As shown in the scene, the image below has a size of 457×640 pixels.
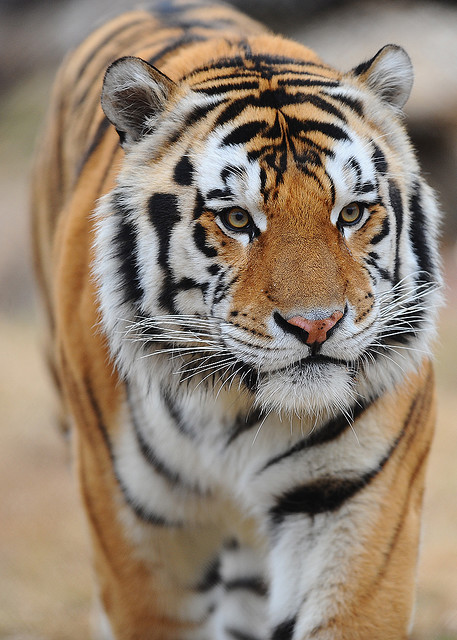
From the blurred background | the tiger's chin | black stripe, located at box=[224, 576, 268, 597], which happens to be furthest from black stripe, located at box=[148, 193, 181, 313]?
black stripe, located at box=[224, 576, 268, 597]

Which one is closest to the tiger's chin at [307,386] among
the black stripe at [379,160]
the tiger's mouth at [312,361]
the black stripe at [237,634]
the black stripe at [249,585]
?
the tiger's mouth at [312,361]

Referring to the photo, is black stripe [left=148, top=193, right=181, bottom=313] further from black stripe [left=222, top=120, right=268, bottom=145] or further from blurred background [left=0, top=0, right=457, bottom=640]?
blurred background [left=0, top=0, right=457, bottom=640]

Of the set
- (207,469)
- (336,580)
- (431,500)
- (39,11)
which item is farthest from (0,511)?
(39,11)

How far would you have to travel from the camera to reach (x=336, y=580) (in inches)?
69.8

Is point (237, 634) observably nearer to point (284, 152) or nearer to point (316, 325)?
point (316, 325)

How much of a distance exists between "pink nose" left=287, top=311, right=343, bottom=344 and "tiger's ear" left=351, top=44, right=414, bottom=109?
1.93 feet

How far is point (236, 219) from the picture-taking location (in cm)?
161

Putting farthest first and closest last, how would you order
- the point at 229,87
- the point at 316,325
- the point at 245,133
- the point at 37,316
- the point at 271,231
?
the point at 37,316, the point at 229,87, the point at 245,133, the point at 271,231, the point at 316,325

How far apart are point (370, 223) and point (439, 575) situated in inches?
70.6

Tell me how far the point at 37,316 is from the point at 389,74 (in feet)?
12.5

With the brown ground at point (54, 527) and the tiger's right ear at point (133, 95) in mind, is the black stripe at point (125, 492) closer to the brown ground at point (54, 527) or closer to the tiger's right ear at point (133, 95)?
the tiger's right ear at point (133, 95)

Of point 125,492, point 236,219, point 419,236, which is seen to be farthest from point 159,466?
point 419,236

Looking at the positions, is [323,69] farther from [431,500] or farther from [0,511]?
[0,511]

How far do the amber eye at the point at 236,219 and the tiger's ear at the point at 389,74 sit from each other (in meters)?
0.45
